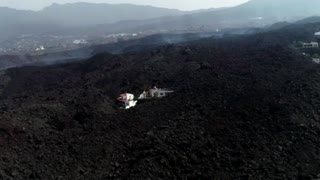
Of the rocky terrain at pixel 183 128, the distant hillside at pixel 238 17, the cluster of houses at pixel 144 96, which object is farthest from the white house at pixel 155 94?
the distant hillside at pixel 238 17

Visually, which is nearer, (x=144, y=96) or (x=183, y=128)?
(x=183, y=128)

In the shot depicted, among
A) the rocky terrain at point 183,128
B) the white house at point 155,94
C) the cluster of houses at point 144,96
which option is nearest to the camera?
the rocky terrain at point 183,128

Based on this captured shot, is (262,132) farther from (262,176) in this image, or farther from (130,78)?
(130,78)

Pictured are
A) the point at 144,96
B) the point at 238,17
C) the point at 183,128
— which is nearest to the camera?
the point at 183,128

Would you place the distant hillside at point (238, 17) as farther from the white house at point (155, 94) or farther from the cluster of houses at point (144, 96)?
the white house at point (155, 94)

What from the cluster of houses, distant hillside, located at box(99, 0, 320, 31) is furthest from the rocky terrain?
distant hillside, located at box(99, 0, 320, 31)

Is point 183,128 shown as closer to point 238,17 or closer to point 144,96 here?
point 144,96

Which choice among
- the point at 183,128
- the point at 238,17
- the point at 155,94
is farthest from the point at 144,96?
the point at 238,17

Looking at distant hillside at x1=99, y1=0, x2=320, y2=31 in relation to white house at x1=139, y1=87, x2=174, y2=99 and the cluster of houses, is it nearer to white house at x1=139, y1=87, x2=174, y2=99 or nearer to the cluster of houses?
the cluster of houses
